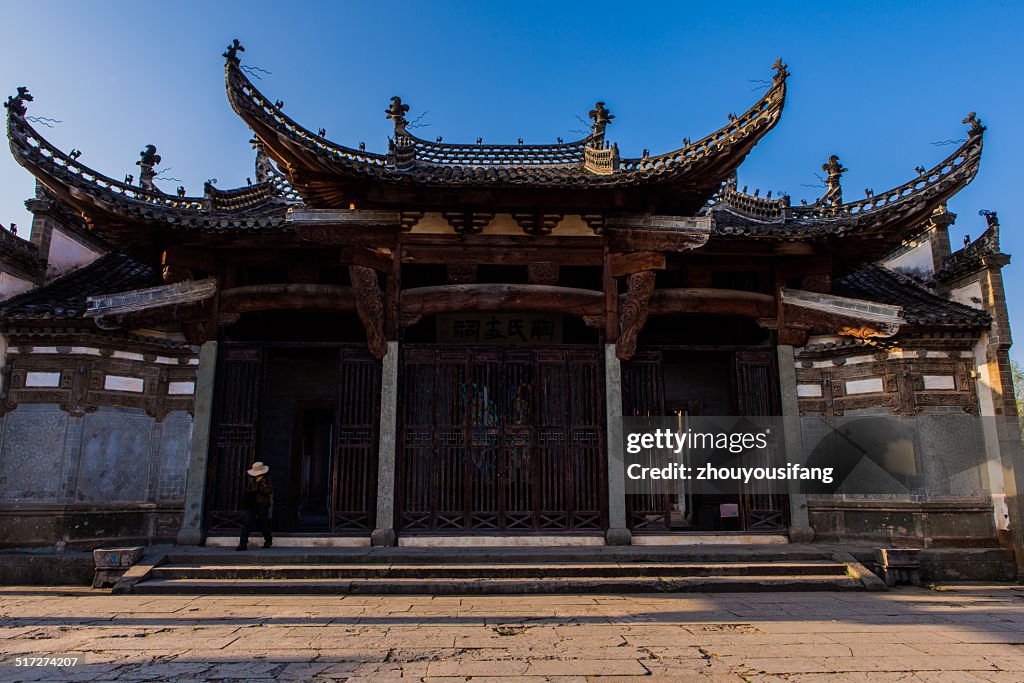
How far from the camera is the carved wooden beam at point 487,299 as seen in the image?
9.28 m

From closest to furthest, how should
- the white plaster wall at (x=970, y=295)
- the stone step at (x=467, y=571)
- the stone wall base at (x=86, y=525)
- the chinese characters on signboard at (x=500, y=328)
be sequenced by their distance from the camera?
the stone step at (x=467, y=571), the stone wall base at (x=86, y=525), the white plaster wall at (x=970, y=295), the chinese characters on signboard at (x=500, y=328)

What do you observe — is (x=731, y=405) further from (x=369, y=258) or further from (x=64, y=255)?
(x=64, y=255)

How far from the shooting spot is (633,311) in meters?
9.35

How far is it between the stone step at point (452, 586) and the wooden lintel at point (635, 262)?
13.6ft

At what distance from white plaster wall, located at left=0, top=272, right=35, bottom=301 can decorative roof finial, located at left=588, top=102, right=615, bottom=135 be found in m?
9.64

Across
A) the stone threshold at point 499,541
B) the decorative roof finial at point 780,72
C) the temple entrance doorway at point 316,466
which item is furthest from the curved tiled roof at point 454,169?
the temple entrance doorway at point 316,466

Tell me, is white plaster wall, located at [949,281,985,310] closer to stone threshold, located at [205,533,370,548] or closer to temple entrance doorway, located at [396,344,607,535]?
temple entrance doorway, located at [396,344,607,535]

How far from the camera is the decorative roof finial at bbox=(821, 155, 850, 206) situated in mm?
13484

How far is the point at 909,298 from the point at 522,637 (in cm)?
852

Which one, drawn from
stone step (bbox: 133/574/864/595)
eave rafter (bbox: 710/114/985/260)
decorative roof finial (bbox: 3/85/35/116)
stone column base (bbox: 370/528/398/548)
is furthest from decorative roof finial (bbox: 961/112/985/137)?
decorative roof finial (bbox: 3/85/35/116)

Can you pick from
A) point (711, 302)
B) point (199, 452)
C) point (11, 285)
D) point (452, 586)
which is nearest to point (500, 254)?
point (711, 302)

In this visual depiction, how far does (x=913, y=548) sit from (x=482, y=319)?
21.5ft

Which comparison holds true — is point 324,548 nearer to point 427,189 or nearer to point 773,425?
point 427,189

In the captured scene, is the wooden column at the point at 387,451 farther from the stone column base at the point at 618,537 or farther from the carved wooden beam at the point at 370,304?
the stone column base at the point at 618,537
